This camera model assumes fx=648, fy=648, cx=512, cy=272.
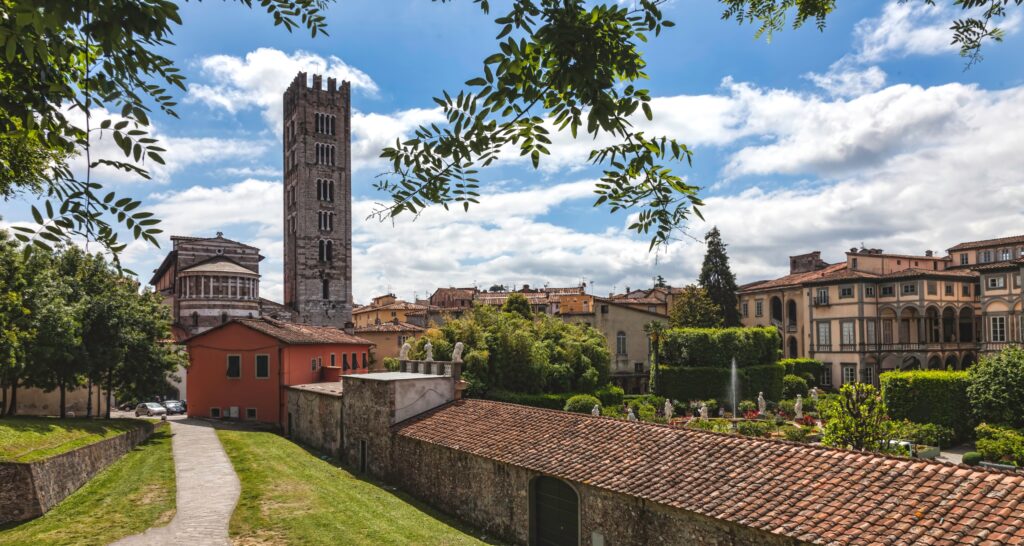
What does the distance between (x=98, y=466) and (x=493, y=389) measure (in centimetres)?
1849

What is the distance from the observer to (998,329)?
50.0 m

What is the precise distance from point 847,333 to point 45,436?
55934mm

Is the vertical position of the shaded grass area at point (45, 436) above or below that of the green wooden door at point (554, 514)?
above

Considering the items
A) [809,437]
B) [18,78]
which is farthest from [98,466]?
[809,437]

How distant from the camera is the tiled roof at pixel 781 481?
9172 millimetres

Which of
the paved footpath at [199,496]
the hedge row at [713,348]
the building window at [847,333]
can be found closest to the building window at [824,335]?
the building window at [847,333]

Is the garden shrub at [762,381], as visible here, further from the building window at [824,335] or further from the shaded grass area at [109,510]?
the shaded grass area at [109,510]

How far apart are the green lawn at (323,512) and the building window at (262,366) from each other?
41.1 ft

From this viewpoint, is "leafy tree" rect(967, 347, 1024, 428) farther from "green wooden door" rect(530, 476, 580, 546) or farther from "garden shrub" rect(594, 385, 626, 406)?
"green wooden door" rect(530, 476, 580, 546)

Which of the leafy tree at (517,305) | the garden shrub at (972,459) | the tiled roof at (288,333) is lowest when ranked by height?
the garden shrub at (972,459)

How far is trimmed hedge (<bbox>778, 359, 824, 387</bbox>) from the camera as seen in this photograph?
5316 cm

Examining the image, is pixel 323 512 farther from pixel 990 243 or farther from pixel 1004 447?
pixel 990 243

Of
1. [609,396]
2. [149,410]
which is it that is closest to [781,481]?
[609,396]

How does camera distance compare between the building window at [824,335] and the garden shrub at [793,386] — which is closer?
the garden shrub at [793,386]
